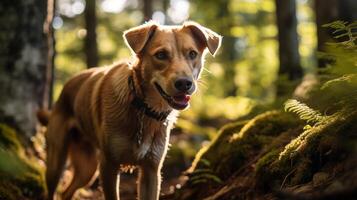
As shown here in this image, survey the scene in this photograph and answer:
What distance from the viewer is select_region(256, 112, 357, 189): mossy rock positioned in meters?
4.14

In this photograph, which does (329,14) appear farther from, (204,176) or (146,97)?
(146,97)

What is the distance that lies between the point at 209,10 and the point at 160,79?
1129 centimetres

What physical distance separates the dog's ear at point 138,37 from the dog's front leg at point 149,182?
1335 millimetres

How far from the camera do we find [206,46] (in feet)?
19.5

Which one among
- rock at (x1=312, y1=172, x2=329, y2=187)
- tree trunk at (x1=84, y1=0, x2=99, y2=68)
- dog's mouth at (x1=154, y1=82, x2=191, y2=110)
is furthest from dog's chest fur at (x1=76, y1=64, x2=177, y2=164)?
tree trunk at (x1=84, y1=0, x2=99, y2=68)

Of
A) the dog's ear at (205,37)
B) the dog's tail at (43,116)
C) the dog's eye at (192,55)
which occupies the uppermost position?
the dog's ear at (205,37)

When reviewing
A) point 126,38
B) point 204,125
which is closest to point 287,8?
point 126,38

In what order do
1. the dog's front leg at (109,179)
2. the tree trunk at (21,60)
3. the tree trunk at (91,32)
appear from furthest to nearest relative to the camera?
1. the tree trunk at (91,32)
2. the tree trunk at (21,60)
3. the dog's front leg at (109,179)

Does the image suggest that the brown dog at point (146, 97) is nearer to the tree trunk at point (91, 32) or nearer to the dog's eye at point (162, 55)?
the dog's eye at point (162, 55)

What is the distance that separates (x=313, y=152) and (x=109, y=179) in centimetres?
230

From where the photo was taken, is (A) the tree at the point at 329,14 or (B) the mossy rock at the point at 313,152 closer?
(B) the mossy rock at the point at 313,152

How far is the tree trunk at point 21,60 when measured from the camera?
790 cm

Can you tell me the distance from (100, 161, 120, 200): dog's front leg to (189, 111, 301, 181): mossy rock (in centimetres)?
149

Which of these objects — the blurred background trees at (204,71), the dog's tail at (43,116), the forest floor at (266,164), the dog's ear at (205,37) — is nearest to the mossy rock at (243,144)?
the forest floor at (266,164)
